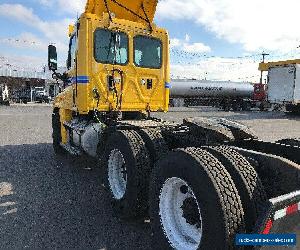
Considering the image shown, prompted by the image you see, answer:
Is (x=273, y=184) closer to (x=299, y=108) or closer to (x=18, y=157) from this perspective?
(x=18, y=157)

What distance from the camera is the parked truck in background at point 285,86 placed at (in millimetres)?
25094

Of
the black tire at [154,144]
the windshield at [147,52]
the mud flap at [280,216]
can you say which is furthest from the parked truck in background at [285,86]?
the mud flap at [280,216]

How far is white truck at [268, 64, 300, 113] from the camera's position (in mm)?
25094

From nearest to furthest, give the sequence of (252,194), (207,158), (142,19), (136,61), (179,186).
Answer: (252,194) → (207,158) → (179,186) → (136,61) → (142,19)

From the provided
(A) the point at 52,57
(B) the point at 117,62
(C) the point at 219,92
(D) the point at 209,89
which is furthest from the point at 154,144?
(C) the point at 219,92

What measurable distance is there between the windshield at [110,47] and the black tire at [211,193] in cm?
383

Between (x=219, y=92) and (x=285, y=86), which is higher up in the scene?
(x=285, y=86)

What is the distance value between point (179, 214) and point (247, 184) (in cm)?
93

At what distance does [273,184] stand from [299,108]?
86.9 feet

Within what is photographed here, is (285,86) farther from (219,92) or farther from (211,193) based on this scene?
(211,193)

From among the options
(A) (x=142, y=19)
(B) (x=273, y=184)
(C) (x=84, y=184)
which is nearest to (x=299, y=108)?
(A) (x=142, y=19)

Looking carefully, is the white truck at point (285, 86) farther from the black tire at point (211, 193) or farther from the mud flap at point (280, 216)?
the mud flap at point (280, 216)

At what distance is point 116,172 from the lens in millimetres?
4953

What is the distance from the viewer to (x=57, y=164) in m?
7.65
